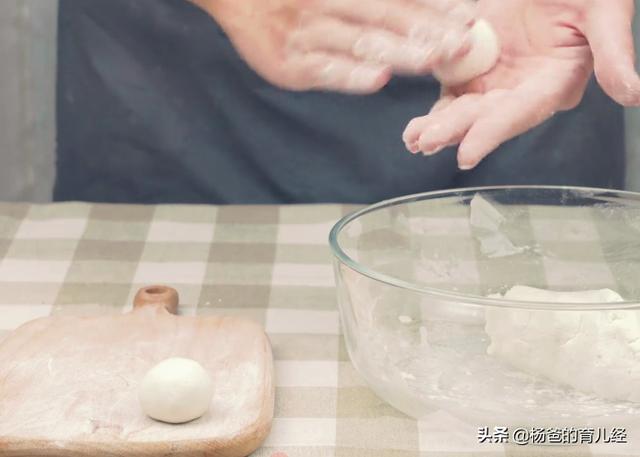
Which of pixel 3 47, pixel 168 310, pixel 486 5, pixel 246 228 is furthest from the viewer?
pixel 3 47

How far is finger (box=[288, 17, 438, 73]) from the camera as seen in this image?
1.11 m

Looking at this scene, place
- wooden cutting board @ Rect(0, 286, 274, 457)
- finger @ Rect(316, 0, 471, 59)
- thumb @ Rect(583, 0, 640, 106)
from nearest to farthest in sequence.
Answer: wooden cutting board @ Rect(0, 286, 274, 457) < thumb @ Rect(583, 0, 640, 106) < finger @ Rect(316, 0, 471, 59)

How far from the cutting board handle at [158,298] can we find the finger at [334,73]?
309 millimetres

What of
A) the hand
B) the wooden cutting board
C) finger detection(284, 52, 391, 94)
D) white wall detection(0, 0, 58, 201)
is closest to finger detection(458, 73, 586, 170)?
the hand

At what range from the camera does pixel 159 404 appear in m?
0.78

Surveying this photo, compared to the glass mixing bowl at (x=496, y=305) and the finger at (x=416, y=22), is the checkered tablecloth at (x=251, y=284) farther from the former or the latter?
the finger at (x=416, y=22)

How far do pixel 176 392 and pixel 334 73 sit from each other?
50cm

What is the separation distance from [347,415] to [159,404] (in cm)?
15

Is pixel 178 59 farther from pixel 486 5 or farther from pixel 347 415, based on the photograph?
pixel 347 415

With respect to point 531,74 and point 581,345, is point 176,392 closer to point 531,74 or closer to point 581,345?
point 581,345

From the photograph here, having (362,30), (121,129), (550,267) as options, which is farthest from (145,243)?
(550,267)

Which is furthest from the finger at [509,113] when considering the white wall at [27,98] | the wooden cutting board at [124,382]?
the white wall at [27,98]

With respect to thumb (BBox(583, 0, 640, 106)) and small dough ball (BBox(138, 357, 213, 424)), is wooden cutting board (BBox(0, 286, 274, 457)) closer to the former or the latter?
small dough ball (BBox(138, 357, 213, 424))

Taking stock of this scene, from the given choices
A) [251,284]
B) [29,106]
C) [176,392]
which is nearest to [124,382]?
[176,392]
